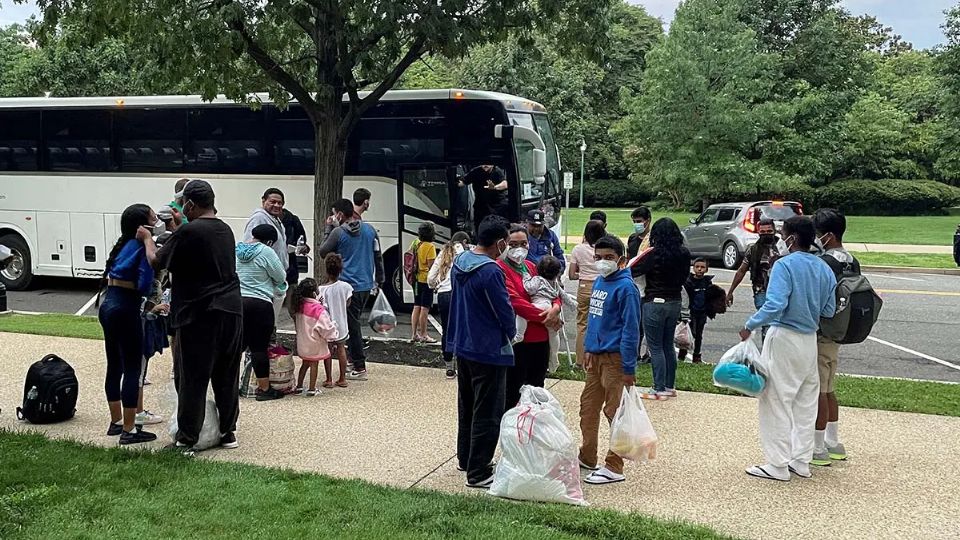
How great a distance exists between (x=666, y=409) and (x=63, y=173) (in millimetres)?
12943

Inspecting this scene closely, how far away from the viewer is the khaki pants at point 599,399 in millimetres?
5988

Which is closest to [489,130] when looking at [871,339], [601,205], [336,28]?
[336,28]

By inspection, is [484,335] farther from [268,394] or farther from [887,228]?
[887,228]

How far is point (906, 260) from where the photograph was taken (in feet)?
74.6

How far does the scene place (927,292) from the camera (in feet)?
55.6

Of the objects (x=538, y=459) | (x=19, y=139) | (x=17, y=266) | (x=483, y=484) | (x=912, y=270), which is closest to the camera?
(x=538, y=459)

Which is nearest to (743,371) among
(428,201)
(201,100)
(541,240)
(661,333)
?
(661,333)

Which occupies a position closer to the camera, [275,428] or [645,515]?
[645,515]

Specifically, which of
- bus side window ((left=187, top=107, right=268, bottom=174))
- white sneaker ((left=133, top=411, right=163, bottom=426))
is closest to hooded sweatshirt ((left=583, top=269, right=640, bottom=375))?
white sneaker ((left=133, top=411, right=163, bottom=426))

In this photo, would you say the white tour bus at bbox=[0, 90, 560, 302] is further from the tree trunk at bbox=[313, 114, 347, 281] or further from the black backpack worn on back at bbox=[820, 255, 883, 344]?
the black backpack worn on back at bbox=[820, 255, 883, 344]

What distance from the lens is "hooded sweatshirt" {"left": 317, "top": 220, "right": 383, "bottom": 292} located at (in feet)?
30.2

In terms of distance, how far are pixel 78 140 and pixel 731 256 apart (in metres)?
14.9

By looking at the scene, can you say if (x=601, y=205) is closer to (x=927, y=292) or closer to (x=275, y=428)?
(x=927, y=292)

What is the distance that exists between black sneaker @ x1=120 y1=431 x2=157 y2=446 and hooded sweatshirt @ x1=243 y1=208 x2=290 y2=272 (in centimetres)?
197
